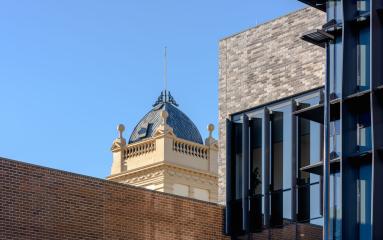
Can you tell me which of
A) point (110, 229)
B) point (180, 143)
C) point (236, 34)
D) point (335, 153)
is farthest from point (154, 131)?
point (335, 153)

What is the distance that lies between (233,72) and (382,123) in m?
12.9

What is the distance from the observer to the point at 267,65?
1387 inches

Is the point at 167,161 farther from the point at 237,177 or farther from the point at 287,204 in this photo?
the point at 287,204

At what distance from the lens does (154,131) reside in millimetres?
69625

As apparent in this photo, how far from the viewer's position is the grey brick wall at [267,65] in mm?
33906

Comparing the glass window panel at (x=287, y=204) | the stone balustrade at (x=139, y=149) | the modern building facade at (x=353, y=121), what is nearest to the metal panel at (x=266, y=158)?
the glass window panel at (x=287, y=204)

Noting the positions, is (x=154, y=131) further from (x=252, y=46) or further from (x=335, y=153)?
(x=335, y=153)

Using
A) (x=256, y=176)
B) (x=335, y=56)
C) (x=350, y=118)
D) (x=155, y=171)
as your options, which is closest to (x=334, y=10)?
(x=335, y=56)

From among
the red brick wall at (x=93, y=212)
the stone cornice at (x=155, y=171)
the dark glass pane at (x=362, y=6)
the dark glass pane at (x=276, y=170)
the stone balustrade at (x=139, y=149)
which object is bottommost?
the red brick wall at (x=93, y=212)

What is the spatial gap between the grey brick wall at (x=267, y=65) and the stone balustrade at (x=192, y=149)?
30.1m

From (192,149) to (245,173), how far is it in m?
33.5

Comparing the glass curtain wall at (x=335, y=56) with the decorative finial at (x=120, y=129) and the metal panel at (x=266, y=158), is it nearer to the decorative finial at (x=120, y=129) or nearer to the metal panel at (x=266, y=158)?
the metal panel at (x=266, y=158)

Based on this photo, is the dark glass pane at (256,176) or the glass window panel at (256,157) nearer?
the dark glass pane at (256,176)

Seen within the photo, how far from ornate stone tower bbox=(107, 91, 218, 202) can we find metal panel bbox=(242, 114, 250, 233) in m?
29.4
